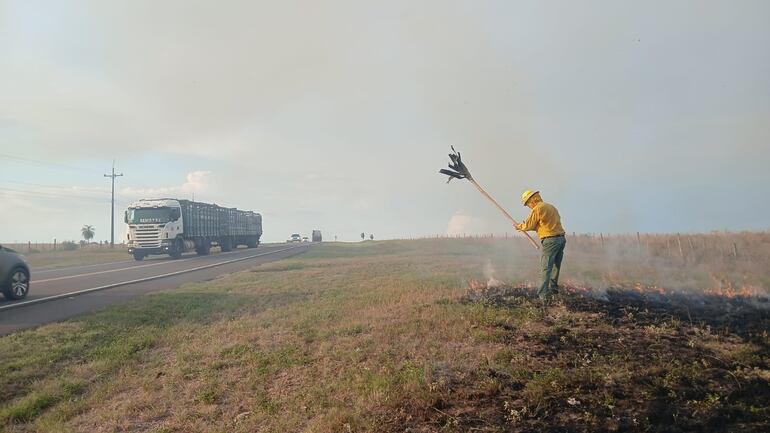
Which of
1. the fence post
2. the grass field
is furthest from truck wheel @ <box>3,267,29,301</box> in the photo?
the fence post

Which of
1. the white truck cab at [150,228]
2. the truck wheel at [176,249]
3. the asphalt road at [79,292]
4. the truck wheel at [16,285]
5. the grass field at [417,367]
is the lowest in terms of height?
the grass field at [417,367]

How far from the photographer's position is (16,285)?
1277 centimetres

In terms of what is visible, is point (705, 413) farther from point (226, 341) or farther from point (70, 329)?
point (70, 329)

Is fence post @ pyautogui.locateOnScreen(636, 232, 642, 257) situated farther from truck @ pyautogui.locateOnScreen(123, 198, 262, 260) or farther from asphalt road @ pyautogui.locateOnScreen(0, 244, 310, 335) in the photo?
truck @ pyautogui.locateOnScreen(123, 198, 262, 260)

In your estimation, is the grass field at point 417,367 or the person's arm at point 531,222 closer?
the grass field at point 417,367

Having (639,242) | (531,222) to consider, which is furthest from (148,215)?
(639,242)

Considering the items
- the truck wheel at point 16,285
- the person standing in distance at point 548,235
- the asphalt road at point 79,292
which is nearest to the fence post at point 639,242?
the person standing in distance at point 548,235

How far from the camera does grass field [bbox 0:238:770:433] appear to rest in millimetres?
4617

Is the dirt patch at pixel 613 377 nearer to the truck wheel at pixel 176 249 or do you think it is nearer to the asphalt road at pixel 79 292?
the asphalt road at pixel 79 292

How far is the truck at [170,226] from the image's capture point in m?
30.0

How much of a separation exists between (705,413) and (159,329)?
909cm

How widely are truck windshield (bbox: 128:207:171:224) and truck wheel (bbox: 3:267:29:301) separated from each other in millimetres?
17684

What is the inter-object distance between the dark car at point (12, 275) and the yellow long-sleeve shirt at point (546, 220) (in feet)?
43.1

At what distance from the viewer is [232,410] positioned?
5.41 m
